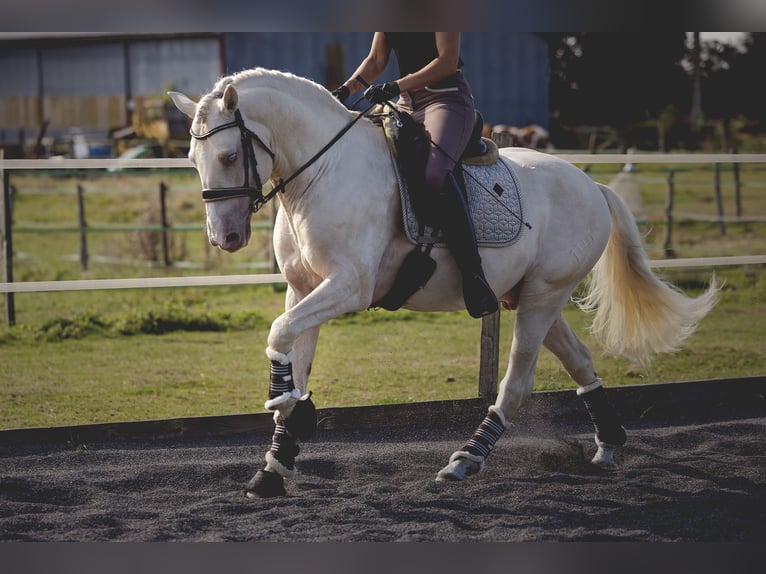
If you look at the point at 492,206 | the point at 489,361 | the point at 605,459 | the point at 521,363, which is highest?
the point at 492,206

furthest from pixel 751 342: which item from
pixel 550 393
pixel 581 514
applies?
pixel 581 514

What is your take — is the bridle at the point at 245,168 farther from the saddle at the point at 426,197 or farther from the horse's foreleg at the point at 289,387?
the saddle at the point at 426,197

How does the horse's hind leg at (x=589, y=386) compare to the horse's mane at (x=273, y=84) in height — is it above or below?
below

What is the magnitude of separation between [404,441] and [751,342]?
4760 mm

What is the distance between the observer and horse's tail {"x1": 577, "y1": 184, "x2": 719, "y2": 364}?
550 centimetres

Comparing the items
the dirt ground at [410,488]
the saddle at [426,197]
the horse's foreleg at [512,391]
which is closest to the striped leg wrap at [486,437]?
the horse's foreleg at [512,391]

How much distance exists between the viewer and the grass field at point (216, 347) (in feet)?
22.9

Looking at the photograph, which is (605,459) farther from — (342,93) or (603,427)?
(342,93)

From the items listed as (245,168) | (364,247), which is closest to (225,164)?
(245,168)

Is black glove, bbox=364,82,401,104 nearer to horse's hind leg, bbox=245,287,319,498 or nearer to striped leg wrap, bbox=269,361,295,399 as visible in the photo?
horse's hind leg, bbox=245,287,319,498

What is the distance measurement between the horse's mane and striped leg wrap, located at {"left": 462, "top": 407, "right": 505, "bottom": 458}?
1804 millimetres

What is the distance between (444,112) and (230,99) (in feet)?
3.71

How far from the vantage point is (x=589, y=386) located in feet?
17.6

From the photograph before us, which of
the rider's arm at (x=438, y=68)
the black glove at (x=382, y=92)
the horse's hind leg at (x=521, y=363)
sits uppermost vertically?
the rider's arm at (x=438, y=68)
